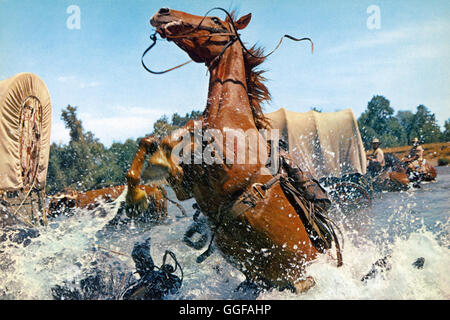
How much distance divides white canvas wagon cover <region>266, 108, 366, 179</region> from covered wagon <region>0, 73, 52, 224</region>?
8054mm

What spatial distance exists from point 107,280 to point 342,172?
34.4ft

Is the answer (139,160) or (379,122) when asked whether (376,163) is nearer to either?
(139,160)

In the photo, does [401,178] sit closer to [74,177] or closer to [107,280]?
[107,280]

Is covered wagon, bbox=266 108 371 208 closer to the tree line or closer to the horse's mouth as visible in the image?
the horse's mouth

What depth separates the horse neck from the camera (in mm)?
2947

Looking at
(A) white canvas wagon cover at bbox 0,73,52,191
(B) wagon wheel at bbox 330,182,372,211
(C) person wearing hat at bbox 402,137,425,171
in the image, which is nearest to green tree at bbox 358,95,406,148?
(C) person wearing hat at bbox 402,137,425,171

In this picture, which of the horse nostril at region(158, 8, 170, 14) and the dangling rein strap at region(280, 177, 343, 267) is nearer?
the horse nostril at region(158, 8, 170, 14)

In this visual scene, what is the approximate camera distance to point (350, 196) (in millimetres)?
10594

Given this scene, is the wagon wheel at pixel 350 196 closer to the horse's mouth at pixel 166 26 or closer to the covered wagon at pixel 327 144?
the covered wagon at pixel 327 144

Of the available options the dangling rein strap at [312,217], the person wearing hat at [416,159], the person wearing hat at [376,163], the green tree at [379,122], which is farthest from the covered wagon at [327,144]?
the green tree at [379,122]

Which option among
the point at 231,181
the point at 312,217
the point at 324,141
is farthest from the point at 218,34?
the point at 324,141

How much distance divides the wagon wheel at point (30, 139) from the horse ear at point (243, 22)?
4.51m

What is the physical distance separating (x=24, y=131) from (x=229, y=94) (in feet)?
15.6

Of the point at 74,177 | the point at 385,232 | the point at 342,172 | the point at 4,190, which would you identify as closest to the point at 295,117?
the point at 342,172
